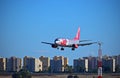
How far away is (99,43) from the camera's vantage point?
189 feet

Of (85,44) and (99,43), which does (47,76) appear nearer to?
(85,44)

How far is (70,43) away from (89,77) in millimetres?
86902

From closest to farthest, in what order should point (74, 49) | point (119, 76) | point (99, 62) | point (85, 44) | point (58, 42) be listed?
point (99, 62)
point (74, 49)
point (58, 42)
point (85, 44)
point (119, 76)

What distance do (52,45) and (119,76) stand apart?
88843mm

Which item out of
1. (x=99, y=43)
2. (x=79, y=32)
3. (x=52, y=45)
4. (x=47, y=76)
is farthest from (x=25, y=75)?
(x=99, y=43)

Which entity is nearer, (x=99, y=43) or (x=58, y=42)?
(x=99, y=43)

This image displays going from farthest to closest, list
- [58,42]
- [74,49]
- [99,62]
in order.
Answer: [58,42]
[74,49]
[99,62]

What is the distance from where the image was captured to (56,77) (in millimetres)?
158125

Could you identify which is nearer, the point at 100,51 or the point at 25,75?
the point at 100,51

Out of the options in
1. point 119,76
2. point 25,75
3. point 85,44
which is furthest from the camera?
point 119,76

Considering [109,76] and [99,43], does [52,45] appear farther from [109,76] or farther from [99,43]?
[109,76]

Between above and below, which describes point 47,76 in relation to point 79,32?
below

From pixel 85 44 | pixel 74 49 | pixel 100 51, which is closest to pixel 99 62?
pixel 100 51

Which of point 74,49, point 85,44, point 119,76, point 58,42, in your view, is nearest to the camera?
point 74,49
